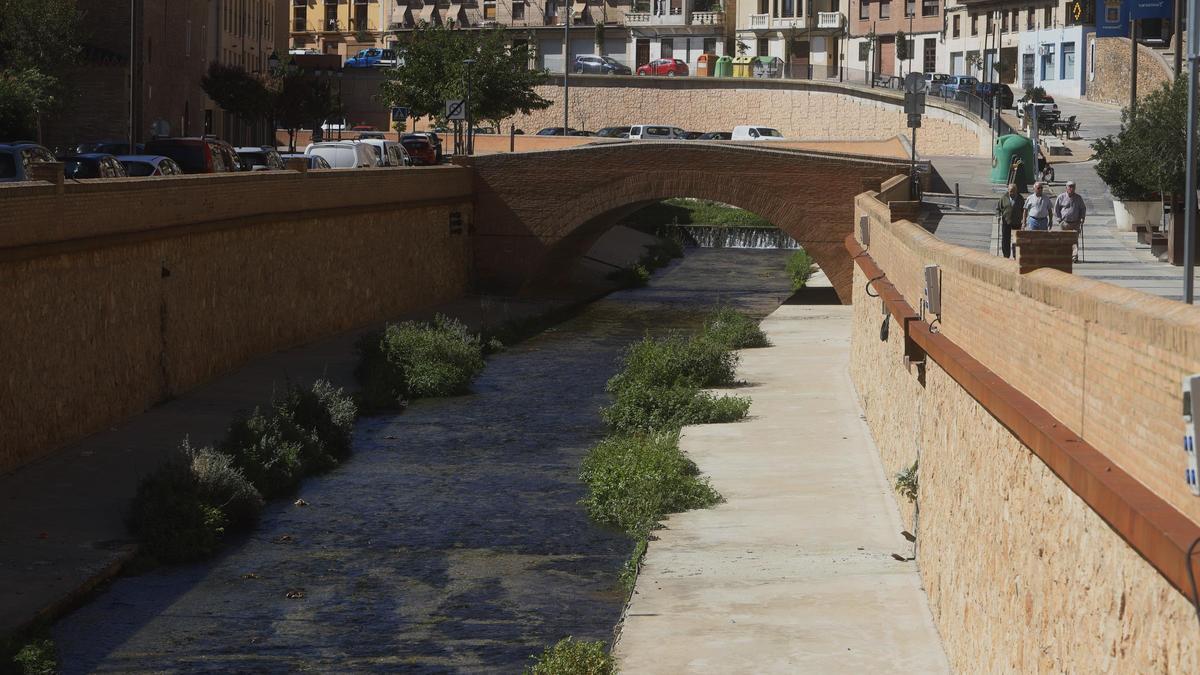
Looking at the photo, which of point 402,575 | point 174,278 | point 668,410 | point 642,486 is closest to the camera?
point 402,575

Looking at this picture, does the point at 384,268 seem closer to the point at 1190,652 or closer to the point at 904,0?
the point at 1190,652

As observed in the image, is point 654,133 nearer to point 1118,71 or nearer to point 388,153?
point 1118,71

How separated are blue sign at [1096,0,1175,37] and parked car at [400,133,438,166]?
21.9 metres

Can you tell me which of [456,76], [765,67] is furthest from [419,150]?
[765,67]

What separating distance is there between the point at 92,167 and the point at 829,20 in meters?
64.7

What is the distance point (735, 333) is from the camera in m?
33.8

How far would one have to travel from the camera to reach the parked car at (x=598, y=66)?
81.5 m

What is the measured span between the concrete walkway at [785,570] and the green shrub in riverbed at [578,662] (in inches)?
10.1

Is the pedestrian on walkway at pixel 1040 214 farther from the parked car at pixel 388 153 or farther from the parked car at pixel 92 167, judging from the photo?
the parked car at pixel 388 153

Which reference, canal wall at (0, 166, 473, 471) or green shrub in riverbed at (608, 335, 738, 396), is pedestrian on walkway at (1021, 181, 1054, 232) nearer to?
green shrub in riverbed at (608, 335, 738, 396)

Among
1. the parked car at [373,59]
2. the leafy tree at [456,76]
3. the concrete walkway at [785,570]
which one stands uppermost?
the parked car at [373,59]

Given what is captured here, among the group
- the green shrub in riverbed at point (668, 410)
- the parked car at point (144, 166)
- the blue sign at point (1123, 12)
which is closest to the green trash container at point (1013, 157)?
the blue sign at point (1123, 12)

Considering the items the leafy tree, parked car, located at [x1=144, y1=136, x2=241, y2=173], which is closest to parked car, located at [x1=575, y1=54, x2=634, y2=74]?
the leafy tree

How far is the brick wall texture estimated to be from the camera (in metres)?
63.0
